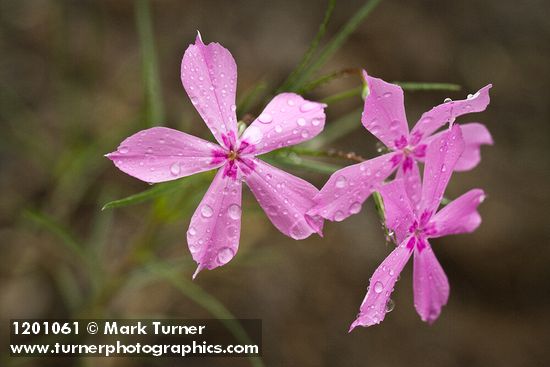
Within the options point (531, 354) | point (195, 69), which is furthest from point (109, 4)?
point (531, 354)

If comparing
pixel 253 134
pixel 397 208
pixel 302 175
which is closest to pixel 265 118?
pixel 253 134

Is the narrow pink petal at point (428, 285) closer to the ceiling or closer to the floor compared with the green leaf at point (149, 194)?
closer to the floor

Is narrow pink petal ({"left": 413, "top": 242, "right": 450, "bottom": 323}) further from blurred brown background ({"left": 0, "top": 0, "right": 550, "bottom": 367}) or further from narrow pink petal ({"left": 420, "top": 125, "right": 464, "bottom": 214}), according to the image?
blurred brown background ({"left": 0, "top": 0, "right": 550, "bottom": 367})

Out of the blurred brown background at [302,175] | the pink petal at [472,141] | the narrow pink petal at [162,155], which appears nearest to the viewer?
the narrow pink petal at [162,155]

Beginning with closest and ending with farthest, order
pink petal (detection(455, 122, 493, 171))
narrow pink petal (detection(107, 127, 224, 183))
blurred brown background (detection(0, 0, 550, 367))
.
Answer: narrow pink petal (detection(107, 127, 224, 183))
pink petal (detection(455, 122, 493, 171))
blurred brown background (detection(0, 0, 550, 367))

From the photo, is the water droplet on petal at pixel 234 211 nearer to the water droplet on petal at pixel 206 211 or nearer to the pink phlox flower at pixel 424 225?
the water droplet on petal at pixel 206 211

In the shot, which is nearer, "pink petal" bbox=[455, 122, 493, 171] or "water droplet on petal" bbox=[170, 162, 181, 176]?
"water droplet on petal" bbox=[170, 162, 181, 176]

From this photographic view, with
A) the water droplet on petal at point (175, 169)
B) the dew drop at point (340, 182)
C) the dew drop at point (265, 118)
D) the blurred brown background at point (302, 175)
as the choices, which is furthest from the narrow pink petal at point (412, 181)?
the blurred brown background at point (302, 175)

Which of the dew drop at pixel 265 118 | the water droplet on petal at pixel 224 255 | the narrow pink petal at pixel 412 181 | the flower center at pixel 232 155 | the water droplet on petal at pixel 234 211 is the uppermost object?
the dew drop at pixel 265 118

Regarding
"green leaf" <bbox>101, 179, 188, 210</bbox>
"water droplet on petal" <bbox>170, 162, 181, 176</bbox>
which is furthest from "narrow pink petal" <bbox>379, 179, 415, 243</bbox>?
"green leaf" <bbox>101, 179, 188, 210</bbox>

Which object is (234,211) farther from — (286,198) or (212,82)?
(212,82)
